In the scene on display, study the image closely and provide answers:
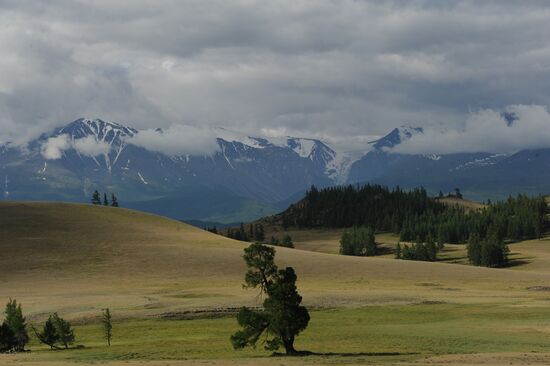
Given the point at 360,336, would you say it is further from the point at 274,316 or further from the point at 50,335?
the point at 50,335

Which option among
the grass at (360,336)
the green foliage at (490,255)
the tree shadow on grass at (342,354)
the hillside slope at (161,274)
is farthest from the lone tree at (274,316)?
the green foliage at (490,255)

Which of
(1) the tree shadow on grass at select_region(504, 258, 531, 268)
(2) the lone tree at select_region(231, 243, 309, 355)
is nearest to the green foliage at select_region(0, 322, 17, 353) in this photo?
(2) the lone tree at select_region(231, 243, 309, 355)

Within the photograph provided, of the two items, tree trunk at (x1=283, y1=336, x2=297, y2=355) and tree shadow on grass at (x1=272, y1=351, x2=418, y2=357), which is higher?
tree trunk at (x1=283, y1=336, x2=297, y2=355)

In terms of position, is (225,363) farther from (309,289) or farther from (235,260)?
(235,260)

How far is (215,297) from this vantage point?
327 feet

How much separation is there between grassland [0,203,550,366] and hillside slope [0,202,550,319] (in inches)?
9.8

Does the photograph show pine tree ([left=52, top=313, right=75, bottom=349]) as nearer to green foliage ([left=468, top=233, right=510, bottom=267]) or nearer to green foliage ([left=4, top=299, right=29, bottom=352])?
green foliage ([left=4, top=299, right=29, bottom=352])

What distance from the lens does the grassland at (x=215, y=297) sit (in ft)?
190

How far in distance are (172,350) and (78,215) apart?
133m

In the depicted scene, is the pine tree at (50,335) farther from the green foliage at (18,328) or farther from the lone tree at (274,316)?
the lone tree at (274,316)

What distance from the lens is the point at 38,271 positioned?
12962cm

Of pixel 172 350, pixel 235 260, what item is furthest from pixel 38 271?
pixel 172 350

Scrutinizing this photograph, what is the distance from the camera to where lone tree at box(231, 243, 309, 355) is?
58594mm

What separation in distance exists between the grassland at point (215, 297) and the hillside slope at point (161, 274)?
0.81ft
